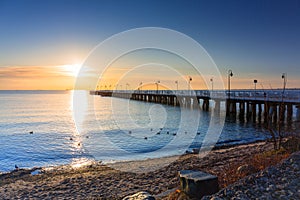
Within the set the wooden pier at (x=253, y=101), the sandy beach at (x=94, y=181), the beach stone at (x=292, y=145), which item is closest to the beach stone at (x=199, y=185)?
the sandy beach at (x=94, y=181)

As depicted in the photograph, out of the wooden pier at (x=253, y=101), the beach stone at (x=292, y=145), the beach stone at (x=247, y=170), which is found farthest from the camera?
the wooden pier at (x=253, y=101)

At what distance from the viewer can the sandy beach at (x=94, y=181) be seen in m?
9.78

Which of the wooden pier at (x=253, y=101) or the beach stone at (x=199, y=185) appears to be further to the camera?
the wooden pier at (x=253, y=101)

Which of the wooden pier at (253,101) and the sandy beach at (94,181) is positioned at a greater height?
the wooden pier at (253,101)

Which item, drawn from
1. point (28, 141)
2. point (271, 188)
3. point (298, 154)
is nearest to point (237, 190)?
point (271, 188)

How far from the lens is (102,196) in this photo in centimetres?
940

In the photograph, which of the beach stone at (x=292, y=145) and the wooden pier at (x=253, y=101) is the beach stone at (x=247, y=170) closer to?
the beach stone at (x=292, y=145)

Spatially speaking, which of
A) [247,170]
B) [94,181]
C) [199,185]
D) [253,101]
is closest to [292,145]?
[247,170]

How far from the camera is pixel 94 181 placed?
458 inches

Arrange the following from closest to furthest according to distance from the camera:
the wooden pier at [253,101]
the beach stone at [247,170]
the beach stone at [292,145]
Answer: the beach stone at [247,170]
the beach stone at [292,145]
the wooden pier at [253,101]

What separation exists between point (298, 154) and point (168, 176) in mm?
5778

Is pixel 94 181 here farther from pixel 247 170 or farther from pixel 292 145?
pixel 292 145

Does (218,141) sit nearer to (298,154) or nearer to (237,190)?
(298,154)

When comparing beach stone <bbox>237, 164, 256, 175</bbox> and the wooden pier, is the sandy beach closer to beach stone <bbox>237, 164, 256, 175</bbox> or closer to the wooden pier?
beach stone <bbox>237, 164, 256, 175</bbox>
